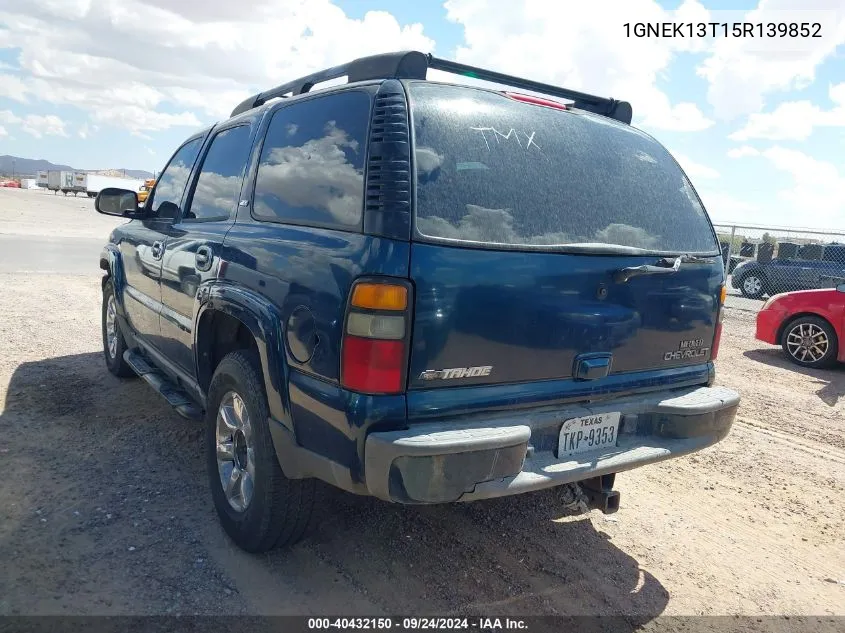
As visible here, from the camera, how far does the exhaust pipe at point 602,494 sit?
328 centimetres

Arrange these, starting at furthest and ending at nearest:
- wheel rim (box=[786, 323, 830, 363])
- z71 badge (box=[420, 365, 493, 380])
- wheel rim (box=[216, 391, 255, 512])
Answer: wheel rim (box=[786, 323, 830, 363]) < wheel rim (box=[216, 391, 255, 512]) < z71 badge (box=[420, 365, 493, 380])

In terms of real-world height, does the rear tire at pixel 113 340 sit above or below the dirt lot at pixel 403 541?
above

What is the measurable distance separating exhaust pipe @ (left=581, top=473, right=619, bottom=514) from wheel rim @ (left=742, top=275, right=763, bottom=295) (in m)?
13.7

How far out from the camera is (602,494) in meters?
3.29

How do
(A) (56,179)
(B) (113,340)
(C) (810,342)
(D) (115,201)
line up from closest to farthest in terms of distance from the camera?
(D) (115,201) < (B) (113,340) < (C) (810,342) < (A) (56,179)

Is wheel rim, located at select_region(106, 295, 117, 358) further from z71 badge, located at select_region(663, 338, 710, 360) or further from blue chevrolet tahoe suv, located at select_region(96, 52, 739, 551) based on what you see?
z71 badge, located at select_region(663, 338, 710, 360)

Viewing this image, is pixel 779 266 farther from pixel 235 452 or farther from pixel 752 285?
pixel 235 452

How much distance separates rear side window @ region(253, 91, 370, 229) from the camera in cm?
273

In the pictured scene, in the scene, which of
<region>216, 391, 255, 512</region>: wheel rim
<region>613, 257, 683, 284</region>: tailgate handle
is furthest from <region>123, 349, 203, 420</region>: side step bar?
<region>613, 257, 683, 284</region>: tailgate handle

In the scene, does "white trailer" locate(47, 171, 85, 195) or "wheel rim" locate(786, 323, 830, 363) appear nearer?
"wheel rim" locate(786, 323, 830, 363)

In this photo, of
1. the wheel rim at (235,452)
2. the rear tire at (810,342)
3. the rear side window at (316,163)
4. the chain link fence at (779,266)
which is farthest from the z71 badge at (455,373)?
the chain link fence at (779,266)

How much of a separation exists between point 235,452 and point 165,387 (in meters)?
1.32

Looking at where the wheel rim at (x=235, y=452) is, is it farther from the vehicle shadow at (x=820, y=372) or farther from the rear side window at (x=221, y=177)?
the vehicle shadow at (x=820, y=372)

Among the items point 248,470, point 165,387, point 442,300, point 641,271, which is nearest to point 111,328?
point 165,387
